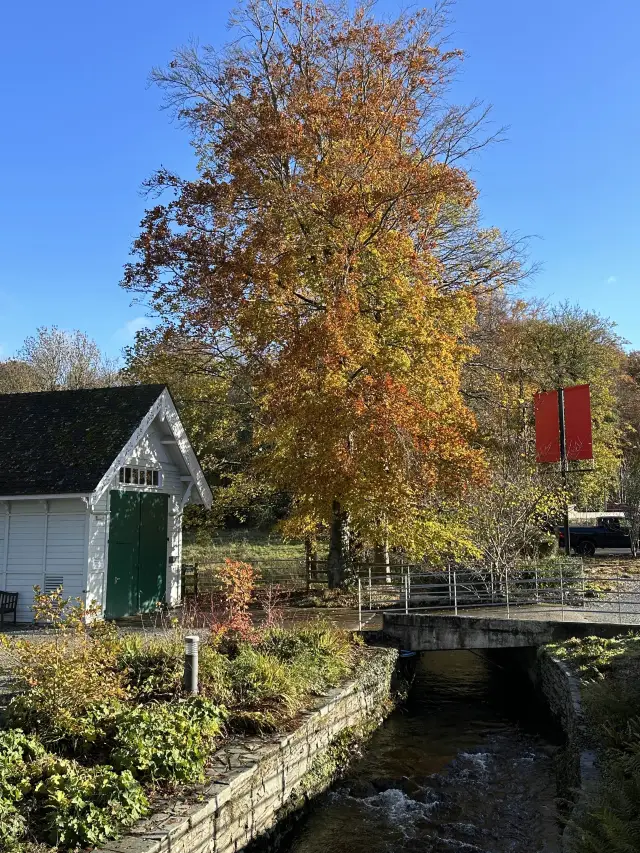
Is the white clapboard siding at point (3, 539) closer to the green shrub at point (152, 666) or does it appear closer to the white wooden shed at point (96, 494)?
the white wooden shed at point (96, 494)

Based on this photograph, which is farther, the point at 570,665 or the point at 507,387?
the point at 507,387

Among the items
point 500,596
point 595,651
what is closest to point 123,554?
point 500,596

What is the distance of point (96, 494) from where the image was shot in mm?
14477

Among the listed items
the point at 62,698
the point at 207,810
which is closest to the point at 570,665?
the point at 207,810

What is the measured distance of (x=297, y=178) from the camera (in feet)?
61.0

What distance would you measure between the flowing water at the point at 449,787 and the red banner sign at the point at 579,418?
9.64m

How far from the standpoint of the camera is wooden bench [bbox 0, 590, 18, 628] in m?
14.7

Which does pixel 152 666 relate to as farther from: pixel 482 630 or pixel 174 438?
pixel 174 438

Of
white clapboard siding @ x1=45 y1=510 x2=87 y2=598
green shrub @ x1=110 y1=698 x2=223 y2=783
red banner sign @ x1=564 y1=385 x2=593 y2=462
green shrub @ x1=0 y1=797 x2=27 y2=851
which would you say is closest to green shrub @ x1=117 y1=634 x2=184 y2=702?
green shrub @ x1=110 y1=698 x2=223 y2=783

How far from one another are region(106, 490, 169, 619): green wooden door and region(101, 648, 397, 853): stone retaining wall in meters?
7.01

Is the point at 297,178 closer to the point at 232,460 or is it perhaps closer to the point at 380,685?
the point at 232,460

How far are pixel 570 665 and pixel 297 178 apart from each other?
1347cm

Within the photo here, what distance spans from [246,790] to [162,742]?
1.05m

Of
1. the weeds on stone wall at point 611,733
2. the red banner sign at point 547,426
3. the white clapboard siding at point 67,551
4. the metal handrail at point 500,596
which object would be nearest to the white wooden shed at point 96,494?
the white clapboard siding at point 67,551
